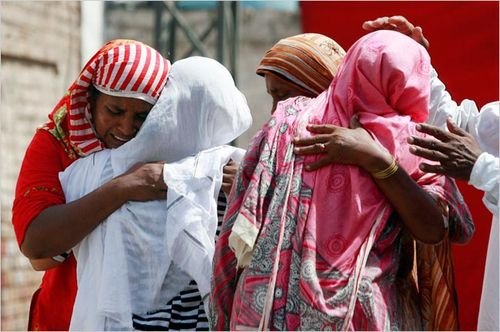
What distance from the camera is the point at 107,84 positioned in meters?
3.01

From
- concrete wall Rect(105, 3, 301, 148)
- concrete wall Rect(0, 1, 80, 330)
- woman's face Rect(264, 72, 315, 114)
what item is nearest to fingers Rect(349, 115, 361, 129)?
woman's face Rect(264, 72, 315, 114)

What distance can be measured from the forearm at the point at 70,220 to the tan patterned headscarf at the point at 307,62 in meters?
0.61

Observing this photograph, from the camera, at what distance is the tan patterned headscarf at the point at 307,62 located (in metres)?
2.92

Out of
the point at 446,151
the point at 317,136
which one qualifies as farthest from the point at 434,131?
the point at 317,136

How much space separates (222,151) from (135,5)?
34.6 ft

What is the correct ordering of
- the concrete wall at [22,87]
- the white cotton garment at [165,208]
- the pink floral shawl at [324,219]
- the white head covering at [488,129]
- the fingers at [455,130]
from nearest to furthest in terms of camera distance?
1. the pink floral shawl at [324,219]
2. the fingers at [455,130]
3. the white cotton garment at [165,208]
4. the white head covering at [488,129]
5. the concrete wall at [22,87]

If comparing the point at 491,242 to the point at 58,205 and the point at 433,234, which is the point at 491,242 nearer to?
the point at 433,234

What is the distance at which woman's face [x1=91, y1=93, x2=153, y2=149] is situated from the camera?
9.87 ft

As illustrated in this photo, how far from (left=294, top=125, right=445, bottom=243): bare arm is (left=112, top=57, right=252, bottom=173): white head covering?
1.91 feet

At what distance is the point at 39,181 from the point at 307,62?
2.99 ft

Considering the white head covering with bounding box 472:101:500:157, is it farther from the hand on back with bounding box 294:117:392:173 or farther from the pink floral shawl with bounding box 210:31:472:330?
the hand on back with bounding box 294:117:392:173

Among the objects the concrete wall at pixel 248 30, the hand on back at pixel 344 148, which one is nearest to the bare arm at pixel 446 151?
the hand on back at pixel 344 148

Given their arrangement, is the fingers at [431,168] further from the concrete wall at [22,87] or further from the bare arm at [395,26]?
the concrete wall at [22,87]

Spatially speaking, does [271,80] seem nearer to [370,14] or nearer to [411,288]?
[411,288]
